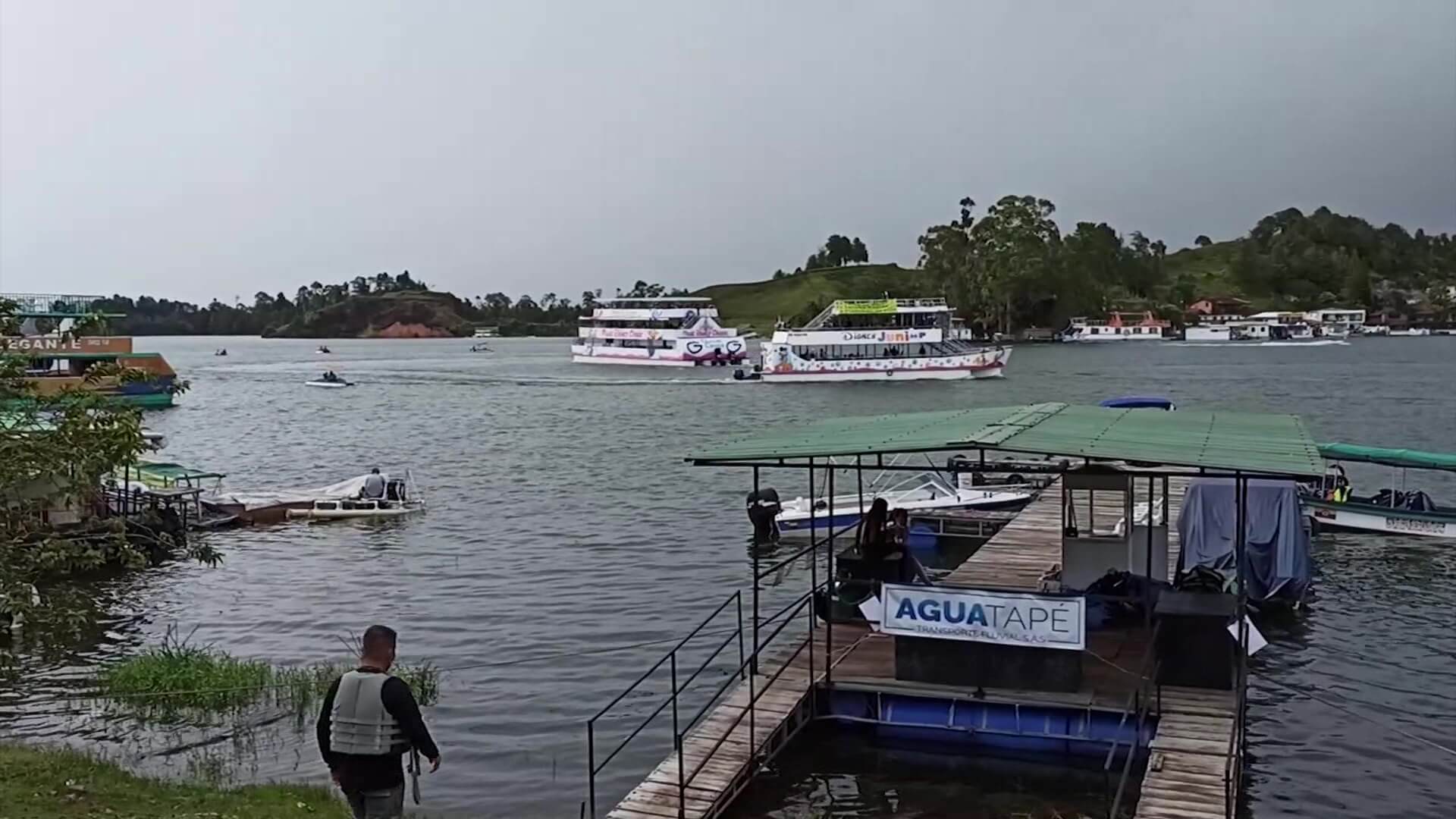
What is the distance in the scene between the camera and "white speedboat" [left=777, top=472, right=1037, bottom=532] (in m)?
33.4

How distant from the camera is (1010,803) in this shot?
45.8 ft

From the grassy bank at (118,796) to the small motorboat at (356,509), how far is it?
25.0 meters

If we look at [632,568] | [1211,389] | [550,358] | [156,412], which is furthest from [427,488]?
[550,358]

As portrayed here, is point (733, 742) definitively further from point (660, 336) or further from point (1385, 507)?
point (660, 336)

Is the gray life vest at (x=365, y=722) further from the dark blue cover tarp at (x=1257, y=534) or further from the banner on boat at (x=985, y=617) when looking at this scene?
the dark blue cover tarp at (x=1257, y=534)

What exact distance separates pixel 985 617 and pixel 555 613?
13.9 metres

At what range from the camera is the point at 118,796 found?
42.9 ft

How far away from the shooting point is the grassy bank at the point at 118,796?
12.2 meters

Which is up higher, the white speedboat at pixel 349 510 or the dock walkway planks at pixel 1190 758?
the dock walkway planks at pixel 1190 758

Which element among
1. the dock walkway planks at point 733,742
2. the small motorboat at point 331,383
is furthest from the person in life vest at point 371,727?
the small motorboat at point 331,383

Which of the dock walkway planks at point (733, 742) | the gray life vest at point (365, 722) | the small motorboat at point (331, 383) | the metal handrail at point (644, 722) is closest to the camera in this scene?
the gray life vest at point (365, 722)

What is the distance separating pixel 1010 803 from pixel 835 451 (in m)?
4.23

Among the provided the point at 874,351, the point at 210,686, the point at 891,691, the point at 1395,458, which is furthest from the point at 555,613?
the point at 874,351

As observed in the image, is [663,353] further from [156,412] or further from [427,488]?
[427,488]
